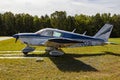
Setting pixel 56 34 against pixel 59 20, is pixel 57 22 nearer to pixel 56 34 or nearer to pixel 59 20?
pixel 59 20

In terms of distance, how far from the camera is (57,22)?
9681cm

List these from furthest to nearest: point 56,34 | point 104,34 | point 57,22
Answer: point 57,22 < point 104,34 < point 56,34

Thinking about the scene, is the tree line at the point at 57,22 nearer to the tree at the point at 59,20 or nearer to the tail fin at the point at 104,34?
the tree at the point at 59,20

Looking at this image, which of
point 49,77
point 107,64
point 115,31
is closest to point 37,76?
point 49,77

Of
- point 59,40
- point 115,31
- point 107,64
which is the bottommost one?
point 115,31

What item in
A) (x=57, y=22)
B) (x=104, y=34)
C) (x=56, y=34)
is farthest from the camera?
(x=57, y=22)

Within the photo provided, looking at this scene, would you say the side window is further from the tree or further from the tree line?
the tree

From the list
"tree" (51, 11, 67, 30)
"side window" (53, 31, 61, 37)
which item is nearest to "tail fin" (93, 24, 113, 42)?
"side window" (53, 31, 61, 37)

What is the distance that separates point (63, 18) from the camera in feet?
321

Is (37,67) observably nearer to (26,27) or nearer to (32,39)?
(32,39)

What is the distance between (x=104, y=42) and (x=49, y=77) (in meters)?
11.3

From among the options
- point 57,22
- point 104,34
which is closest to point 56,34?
point 104,34

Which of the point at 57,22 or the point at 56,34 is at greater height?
the point at 56,34

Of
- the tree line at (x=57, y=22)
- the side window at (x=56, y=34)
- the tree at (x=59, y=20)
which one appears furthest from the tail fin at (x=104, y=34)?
the tree at (x=59, y=20)
